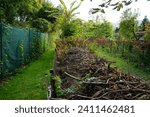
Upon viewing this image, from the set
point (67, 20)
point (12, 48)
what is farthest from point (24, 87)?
point (67, 20)

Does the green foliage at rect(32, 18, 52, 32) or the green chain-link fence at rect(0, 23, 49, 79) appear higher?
the green foliage at rect(32, 18, 52, 32)

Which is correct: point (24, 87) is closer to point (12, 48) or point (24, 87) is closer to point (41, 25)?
point (12, 48)

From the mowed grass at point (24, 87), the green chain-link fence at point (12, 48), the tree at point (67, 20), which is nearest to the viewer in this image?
the mowed grass at point (24, 87)

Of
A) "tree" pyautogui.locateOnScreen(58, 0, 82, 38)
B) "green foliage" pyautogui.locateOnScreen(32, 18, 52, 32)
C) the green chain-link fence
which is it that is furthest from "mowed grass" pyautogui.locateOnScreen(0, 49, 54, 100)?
"green foliage" pyautogui.locateOnScreen(32, 18, 52, 32)

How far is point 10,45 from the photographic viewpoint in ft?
34.5

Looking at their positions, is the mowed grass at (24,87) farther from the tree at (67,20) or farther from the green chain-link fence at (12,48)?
the tree at (67,20)

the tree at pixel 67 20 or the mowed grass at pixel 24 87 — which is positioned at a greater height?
the tree at pixel 67 20

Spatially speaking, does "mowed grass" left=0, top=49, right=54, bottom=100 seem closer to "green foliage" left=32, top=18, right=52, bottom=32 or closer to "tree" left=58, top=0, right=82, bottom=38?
"tree" left=58, top=0, right=82, bottom=38

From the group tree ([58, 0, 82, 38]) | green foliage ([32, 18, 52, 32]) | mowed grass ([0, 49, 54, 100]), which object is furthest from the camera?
green foliage ([32, 18, 52, 32])

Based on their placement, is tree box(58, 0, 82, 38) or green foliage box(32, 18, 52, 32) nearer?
tree box(58, 0, 82, 38)

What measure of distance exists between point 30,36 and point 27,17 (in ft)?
59.9

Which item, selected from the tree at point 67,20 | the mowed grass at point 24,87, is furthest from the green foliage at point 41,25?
the mowed grass at point 24,87

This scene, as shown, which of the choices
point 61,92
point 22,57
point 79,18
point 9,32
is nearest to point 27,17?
point 79,18

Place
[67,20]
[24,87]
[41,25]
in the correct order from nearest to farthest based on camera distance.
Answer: [24,87] < [67,20] < [41,25]
